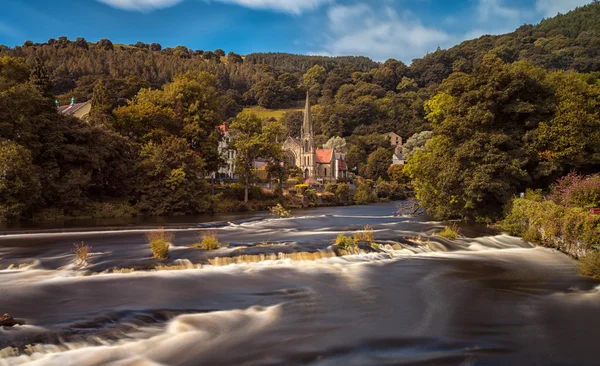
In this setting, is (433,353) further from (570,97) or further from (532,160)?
(570,97)

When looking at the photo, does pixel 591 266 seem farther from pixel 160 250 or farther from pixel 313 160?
pixel 313 160

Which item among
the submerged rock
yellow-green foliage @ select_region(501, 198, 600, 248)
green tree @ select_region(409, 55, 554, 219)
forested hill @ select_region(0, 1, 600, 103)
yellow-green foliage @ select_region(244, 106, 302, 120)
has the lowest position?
the submerged rock

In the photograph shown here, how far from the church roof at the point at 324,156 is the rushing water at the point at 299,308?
80052 millimetres

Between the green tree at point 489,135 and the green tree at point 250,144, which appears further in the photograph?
the green tree at point 250,144

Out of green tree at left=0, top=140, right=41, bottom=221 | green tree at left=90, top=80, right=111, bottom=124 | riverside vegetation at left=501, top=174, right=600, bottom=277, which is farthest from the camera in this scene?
green tree at left=90, top=80, right=111, bottom=124

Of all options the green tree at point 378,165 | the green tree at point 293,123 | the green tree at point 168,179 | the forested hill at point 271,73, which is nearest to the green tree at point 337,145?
the green tree at point 378,165

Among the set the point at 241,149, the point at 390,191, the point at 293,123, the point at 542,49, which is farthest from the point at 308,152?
the point at 542,49

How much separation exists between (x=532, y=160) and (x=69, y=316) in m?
29.5

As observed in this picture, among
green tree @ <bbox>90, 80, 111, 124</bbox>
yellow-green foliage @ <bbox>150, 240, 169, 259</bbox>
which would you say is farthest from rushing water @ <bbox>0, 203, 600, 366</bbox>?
green tree @ <bbox>90, 80, 111, 124</bbox>

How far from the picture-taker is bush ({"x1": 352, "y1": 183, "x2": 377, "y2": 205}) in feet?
227

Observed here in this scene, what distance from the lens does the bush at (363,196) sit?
69312 mm

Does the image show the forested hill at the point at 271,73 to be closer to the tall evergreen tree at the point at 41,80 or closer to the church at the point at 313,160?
the church at the point at 313,160

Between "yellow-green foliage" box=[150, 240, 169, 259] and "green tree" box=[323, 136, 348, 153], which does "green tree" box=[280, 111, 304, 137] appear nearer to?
"green tree" box=[323, 136, 348, 153]

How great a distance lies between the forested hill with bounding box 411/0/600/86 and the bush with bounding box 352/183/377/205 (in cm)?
9645
